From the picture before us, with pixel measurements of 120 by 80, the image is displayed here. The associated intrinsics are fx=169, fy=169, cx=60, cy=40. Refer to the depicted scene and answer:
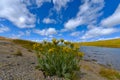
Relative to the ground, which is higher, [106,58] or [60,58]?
[60,58]

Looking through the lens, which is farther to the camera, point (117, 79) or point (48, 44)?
point (117, 79)

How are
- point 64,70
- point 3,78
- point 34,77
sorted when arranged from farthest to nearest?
point 64,70, point 34,77, point 3,78

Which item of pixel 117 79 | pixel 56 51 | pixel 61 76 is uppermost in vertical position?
pixel 56 51

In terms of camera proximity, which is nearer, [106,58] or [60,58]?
[60,58]

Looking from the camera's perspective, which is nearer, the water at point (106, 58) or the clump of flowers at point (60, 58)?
the clump of flowers at point (60, 58)

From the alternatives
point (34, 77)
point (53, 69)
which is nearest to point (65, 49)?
point (53, 69)

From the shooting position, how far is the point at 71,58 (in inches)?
416

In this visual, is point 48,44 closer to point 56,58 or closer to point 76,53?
point 56,58

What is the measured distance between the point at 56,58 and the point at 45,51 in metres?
1.08

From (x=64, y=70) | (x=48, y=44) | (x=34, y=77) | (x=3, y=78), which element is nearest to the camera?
(x=3, y=78)

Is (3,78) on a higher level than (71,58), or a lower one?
lower

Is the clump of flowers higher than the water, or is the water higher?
the clump of flowers

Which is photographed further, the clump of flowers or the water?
the water

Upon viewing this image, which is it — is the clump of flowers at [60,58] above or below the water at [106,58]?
above
